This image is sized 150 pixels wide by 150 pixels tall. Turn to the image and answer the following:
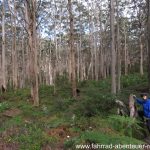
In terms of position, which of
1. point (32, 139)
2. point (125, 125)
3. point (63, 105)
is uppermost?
point (63, 105)

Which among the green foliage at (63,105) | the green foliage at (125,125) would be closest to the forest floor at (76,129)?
the green foliage at (125,125)

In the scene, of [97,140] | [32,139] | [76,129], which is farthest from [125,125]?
[32,139]

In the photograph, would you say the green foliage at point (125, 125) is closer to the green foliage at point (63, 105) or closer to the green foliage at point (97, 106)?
the green foliage at point (97, 106)

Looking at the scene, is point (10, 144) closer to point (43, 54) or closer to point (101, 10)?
point (101, 10)

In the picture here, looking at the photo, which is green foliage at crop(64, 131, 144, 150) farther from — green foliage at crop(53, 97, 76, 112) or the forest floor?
green foliage at crop(53, 97, 76, 112)

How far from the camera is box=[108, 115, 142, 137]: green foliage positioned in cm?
980

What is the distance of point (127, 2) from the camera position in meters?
Answer: 39.6

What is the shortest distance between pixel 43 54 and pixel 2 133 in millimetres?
48175

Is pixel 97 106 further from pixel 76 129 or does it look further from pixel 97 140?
pixel 97 140

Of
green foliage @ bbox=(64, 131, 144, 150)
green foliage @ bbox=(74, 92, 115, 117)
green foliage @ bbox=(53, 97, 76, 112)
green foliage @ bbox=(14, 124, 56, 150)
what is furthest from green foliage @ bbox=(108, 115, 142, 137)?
green foliage @ bbox=(53, 97, 76, 112)

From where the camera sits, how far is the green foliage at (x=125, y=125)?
32.1 feet

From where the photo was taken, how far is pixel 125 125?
1002 centimetres

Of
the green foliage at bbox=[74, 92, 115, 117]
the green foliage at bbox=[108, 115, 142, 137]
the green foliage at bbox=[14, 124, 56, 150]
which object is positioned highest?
the green foliage at bbox=[74, 92, 115, 117]

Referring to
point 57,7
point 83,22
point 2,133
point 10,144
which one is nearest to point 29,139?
point 10,144
